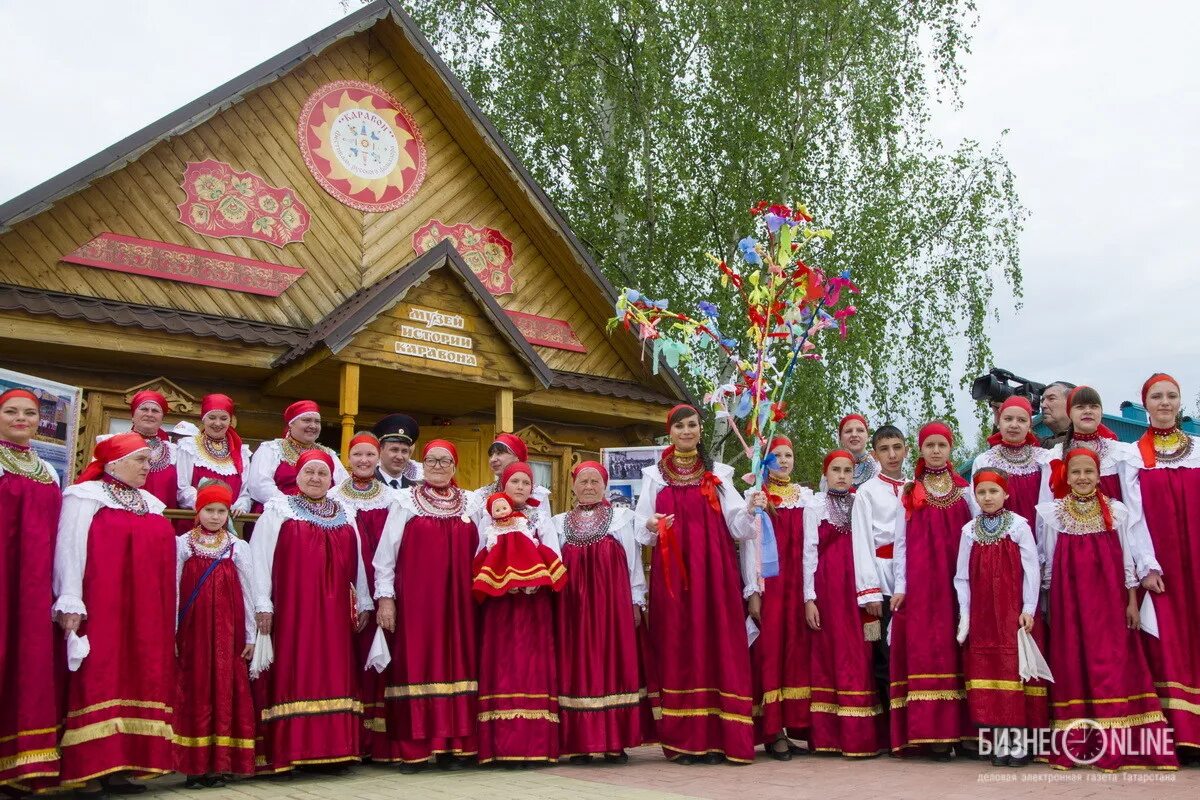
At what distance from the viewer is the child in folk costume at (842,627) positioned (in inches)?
249

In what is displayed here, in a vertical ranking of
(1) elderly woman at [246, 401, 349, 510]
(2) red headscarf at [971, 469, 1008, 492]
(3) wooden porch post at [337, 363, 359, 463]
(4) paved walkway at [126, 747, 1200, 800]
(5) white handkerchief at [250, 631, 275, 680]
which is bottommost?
(4) paved walkway at [126, 747, 1200, 800]

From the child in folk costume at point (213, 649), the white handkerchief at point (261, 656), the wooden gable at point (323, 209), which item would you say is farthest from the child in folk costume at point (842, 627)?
the wooden gable at point (323, 209)

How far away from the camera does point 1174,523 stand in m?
5.90

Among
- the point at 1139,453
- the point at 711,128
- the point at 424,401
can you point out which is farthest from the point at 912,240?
the point at 1139,453

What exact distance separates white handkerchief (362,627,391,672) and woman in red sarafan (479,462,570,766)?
57 centimetres

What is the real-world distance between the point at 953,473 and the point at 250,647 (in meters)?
4.31

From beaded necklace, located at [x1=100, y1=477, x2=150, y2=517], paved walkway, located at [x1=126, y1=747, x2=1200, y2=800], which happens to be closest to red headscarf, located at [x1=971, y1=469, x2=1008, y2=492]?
paved walkway, located at [x1=126, y1=747, x2=1200, y2=800]

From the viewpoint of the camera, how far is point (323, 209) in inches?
446

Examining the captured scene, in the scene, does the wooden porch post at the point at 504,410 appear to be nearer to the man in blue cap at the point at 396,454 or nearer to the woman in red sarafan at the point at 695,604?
the man in blue cap at the point at 396,454

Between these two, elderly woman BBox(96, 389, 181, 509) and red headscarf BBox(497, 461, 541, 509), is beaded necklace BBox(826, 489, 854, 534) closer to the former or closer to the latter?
red headscarf BBox(497, 461, 541, 509)

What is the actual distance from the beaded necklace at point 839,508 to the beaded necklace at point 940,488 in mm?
507

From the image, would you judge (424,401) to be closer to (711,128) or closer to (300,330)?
(300,330)

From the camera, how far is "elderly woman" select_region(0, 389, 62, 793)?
16.4 ft

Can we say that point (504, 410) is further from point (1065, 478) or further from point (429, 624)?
point (1065, 478)
